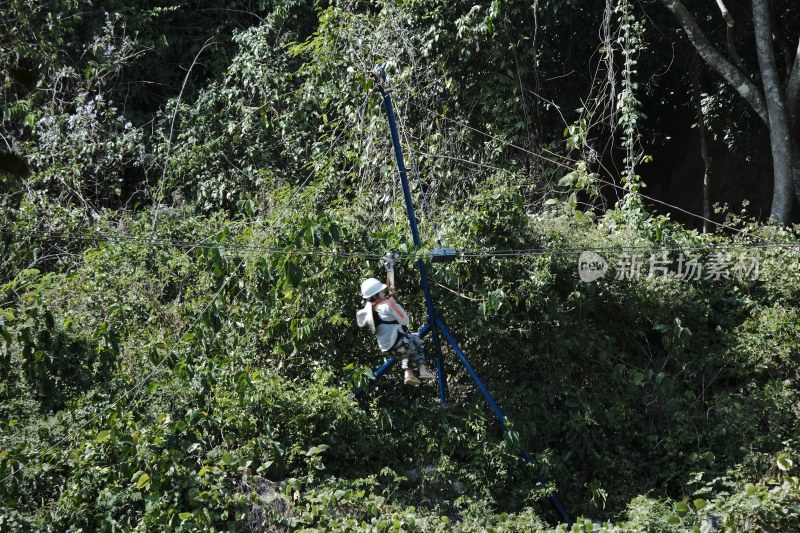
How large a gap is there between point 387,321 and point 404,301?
115 centimetres

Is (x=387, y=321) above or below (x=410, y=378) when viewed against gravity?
above

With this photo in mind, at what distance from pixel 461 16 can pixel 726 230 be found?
3522 millimetres

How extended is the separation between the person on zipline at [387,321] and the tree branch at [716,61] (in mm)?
4386

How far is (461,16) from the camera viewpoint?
9711 millimetres

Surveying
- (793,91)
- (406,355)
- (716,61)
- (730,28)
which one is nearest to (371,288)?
(406,355)

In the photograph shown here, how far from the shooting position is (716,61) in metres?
9.28

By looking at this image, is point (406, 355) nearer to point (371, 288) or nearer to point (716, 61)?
point (371, 288)

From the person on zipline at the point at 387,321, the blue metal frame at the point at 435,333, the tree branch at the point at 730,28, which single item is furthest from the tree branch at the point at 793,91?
the person on zipline at the point at 387,321

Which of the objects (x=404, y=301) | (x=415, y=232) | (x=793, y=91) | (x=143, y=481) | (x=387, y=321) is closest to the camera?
(x=143, y=481)

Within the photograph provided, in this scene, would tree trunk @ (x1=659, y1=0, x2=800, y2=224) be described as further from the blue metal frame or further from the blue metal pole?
the blue metal pole

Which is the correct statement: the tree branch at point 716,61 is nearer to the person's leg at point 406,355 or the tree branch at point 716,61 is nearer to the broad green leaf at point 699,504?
the broad green leaf at point 699,504

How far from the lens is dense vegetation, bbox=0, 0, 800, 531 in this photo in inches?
272

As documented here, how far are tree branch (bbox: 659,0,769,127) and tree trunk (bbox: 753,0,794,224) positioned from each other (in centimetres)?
19

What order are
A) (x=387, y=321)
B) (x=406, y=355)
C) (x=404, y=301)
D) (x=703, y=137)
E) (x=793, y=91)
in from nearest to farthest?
(x=387, y=321), (x=406, y=355), (x=404, y=301), (x=793, y=91), (x=703, y=137)
